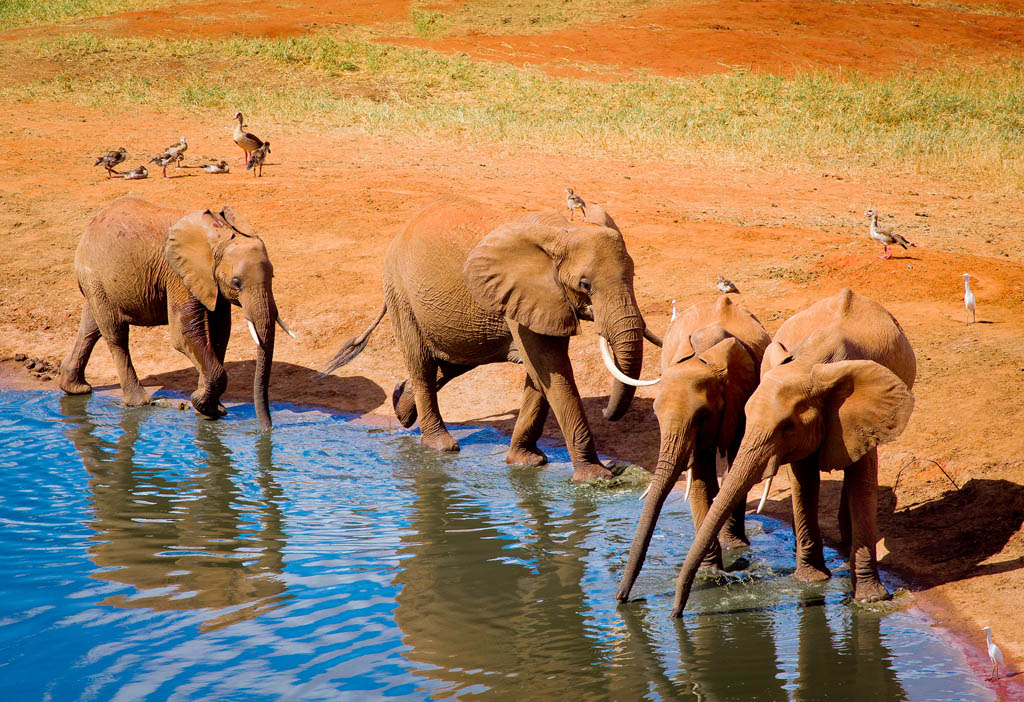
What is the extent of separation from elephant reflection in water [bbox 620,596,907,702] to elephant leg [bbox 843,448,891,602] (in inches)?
7.0

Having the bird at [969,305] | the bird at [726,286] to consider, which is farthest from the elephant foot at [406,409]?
the bird at [969,305]

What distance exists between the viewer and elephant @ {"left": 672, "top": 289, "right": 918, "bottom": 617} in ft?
19.4

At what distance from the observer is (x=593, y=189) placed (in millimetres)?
18719

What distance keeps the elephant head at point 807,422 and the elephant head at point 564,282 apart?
1938mm

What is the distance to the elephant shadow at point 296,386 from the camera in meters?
12.0

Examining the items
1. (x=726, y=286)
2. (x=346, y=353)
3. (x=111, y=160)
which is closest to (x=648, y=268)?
(x=726, y=286)

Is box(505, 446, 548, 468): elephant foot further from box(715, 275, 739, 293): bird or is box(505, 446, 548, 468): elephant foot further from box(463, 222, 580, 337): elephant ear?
box(715, 275, 739, 293): bird

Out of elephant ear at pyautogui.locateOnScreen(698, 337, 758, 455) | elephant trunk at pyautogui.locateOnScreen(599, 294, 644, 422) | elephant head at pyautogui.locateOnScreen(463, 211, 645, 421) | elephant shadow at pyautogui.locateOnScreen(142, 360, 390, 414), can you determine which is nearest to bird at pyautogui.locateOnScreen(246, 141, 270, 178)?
elephant shadow at pyautogui.locateOnScreen(142, 360, 390, 414)

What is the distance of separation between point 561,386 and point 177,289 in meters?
4.69

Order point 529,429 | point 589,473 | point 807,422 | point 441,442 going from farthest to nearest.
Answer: point 441,442, point 529,429, point 589,473, point 807,422

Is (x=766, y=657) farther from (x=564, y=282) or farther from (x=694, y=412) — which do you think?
(x=564, y=282)

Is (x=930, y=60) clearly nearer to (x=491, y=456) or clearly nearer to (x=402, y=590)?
(x=491, y=456)

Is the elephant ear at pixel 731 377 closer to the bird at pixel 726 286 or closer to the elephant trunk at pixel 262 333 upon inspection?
the elephant trunk at pixel 262 333

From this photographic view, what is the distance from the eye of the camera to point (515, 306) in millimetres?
8656
